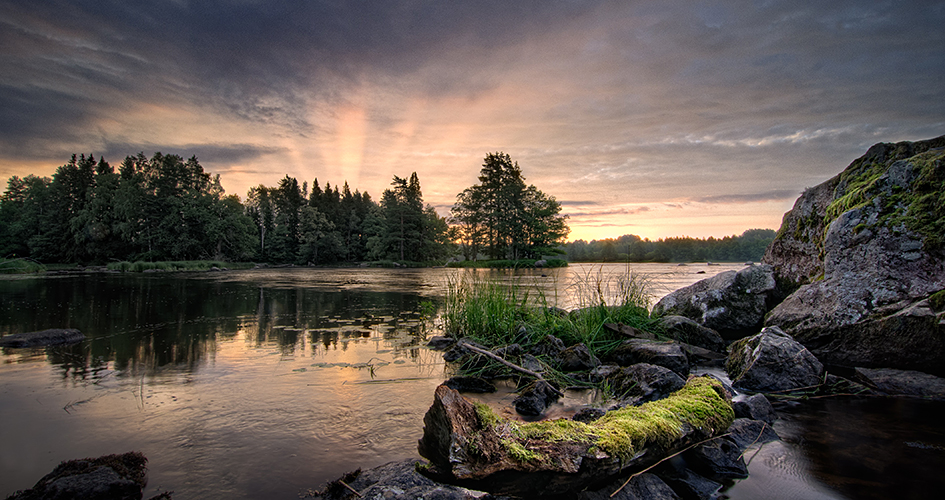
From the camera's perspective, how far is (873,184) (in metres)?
6.17

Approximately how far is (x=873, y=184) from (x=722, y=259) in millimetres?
99091

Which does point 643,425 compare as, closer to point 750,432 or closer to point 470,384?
point 750,432

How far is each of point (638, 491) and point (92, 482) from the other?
3405 millimetres

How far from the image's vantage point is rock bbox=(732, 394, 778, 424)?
149 inches

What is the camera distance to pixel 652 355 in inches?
207

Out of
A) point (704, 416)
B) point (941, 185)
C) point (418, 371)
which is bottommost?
point (418, 371)

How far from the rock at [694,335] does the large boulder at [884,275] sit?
906 mm

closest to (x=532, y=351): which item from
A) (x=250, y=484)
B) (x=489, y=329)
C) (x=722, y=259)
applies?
(x=489, y=329)

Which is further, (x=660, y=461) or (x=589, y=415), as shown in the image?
(x=589, y=415)

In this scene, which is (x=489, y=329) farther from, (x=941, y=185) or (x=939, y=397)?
(x=941, y=185)

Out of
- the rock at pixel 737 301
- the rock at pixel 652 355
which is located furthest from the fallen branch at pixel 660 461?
the rock at pixel 737 301

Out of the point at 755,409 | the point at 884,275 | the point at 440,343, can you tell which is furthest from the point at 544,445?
the point at 884,275

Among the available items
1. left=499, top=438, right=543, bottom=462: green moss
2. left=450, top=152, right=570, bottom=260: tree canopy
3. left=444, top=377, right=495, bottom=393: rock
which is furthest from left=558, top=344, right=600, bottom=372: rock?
left=450, top=152, right=570, bottom=260: tree canopy

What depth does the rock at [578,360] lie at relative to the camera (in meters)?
5.54
